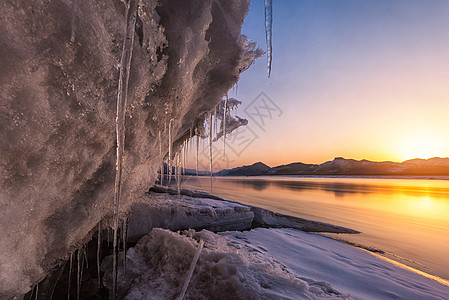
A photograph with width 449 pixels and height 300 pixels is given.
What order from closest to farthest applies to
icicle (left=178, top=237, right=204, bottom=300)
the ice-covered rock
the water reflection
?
icicle (left=178, top=237, right=204, bottom=300), the ice-covered rock, the water reflection

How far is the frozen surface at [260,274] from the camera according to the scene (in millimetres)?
2094

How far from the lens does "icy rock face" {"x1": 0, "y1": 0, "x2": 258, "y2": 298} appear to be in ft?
4.02

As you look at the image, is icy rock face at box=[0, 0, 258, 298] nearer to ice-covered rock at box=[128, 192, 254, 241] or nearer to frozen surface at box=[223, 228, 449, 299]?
ice-covered rock at box=[128, 192, 254, 241]

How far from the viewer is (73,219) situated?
6.23 feet

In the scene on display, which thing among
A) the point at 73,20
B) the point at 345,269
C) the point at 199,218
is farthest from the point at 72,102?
the point at 345,269

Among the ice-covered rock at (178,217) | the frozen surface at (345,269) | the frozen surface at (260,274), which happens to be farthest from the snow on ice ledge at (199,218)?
the frozen surface at (260,274)

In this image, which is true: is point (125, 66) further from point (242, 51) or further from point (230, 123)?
point (230, 123)

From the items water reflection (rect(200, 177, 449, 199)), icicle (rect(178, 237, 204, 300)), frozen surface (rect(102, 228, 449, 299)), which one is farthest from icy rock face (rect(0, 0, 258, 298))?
water reflection (rect(200, 177, 449, 199))

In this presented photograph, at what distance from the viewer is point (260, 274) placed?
2203 mm

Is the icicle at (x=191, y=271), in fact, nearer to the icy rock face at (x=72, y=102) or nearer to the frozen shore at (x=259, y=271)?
the frozen shore at (x=259, y=271)

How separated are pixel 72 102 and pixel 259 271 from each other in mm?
2599

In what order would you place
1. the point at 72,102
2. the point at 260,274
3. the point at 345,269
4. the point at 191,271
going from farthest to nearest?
the point at 345,269 → the point at 191,271 → the point at 260,274 → the point at 72,102

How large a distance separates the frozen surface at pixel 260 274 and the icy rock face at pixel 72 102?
1.21 metres

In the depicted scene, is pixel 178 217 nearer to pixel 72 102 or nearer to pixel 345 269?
pixel 345 269
